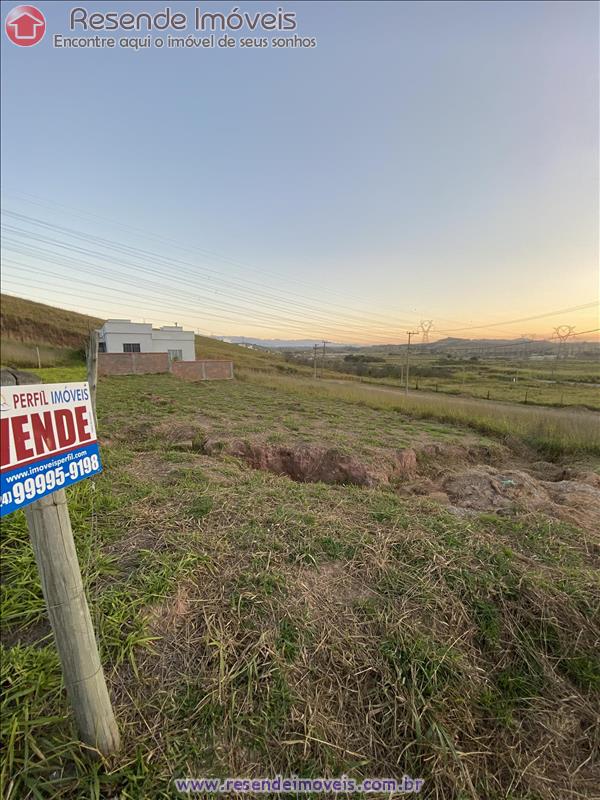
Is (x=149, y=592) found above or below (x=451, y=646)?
above

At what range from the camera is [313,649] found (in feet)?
5.98

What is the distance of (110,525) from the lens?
266 centimetres

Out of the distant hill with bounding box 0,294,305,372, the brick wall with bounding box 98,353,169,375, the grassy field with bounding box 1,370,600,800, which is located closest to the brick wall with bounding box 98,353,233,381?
the brick wall with bounding box 98,353,169,375

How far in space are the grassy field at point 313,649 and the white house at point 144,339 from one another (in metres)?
25.5

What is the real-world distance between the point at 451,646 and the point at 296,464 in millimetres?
3814

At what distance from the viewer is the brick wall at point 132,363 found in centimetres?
2212

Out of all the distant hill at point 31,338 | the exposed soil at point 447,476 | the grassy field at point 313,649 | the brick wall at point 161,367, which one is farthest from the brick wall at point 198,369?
the distant hill at point 31,338

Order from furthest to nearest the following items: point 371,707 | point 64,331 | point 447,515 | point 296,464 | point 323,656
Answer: point 296,464, point 447,515, point 64,331, point 323,656, point 371,707

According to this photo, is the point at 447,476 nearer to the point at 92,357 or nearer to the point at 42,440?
the point at 92,357

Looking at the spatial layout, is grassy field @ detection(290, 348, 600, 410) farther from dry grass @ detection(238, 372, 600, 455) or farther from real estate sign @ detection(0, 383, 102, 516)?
real estate sign @ detection(0, 383, 102, 516)

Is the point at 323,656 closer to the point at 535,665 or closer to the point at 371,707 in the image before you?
the point at 371,707

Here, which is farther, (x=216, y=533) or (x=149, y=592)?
(x=216, y=533)

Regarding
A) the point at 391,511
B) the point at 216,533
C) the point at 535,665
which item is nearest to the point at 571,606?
the point at 535,665

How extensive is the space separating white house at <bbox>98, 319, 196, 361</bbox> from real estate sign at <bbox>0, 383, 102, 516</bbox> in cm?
2622
